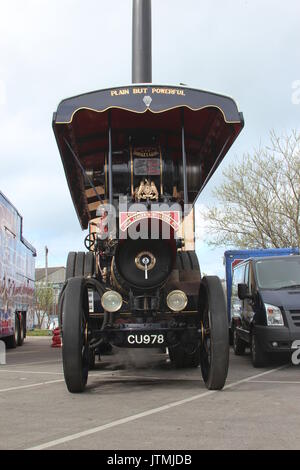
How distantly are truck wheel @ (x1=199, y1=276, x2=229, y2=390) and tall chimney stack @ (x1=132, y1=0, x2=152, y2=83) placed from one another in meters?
7.44

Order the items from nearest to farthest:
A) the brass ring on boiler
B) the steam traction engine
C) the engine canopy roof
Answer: the steam traction engine, the brass ring on boiler, the engine canopy roof

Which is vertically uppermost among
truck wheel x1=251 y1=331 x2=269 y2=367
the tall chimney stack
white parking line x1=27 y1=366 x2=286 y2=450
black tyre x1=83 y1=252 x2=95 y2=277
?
the tall chimney stack

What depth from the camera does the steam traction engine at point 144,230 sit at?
6688 millimetres

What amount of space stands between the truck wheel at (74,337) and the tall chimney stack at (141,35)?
7484 mm

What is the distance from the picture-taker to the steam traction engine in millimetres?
6688

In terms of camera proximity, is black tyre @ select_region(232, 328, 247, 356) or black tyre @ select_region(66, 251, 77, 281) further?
black tyre @ select_region(232, 328, 247, 356)

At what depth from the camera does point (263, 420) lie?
16.9 feet

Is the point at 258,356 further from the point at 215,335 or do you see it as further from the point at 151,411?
the point at 151,411

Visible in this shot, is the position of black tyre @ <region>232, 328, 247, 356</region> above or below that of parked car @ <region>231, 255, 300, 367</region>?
below

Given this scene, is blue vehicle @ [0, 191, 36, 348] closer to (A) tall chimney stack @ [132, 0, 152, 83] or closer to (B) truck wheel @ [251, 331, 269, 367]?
(A) tall chimney stack @ [132, 0, 152, 83]

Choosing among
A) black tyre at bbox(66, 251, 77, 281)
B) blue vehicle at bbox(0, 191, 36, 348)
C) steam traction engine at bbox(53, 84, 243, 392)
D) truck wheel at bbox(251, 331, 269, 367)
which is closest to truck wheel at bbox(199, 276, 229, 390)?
steam traction engine at bbox(53, 84, 243, 392)

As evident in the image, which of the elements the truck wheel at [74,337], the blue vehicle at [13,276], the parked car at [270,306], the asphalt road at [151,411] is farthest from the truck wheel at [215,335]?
the blue vehicle at [13,276]
